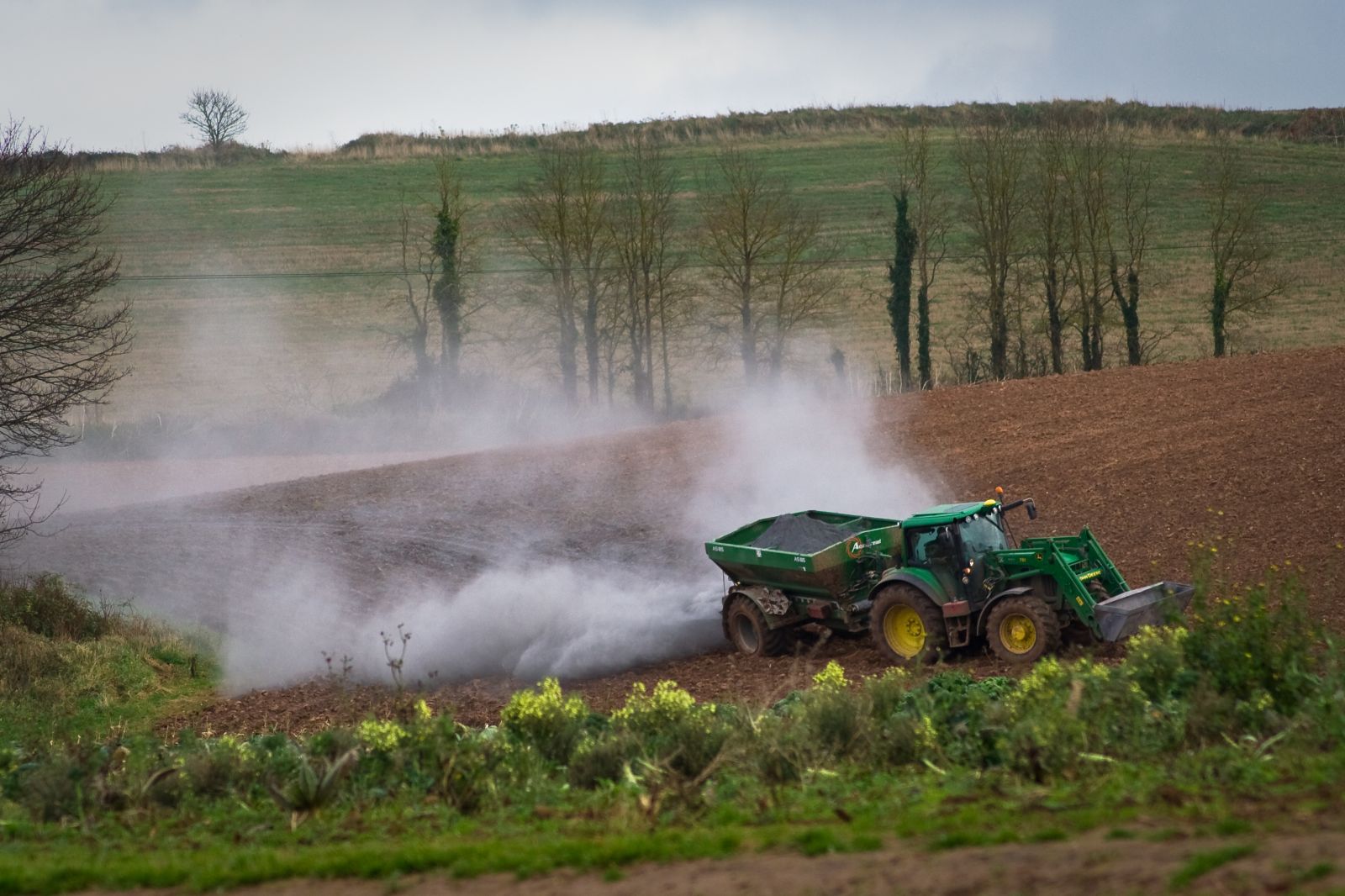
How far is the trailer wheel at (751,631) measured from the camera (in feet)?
55.6

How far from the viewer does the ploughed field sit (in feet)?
56.9

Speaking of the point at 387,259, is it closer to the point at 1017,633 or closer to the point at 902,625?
the point at 902,625

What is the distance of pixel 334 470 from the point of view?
36.9 metres

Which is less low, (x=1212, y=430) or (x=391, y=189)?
(x=391, y=189)

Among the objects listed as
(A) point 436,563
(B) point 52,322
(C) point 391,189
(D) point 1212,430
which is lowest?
(A) point 436,563

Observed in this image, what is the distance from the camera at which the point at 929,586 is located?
50.6ft

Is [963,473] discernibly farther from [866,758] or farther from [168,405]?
[168,405]

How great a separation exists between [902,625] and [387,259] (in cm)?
5273

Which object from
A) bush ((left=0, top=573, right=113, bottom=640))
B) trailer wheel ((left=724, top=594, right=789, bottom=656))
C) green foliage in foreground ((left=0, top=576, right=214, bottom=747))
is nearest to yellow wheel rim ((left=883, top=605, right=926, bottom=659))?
trailer wheel ((left=724, top=594, right=789, bottom=656))

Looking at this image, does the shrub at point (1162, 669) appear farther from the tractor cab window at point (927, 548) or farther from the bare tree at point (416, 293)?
the bare tree at point (416, 293)

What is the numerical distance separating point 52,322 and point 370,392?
28689 mm

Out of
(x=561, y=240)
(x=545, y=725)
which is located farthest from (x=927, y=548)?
(x=561, y=240)

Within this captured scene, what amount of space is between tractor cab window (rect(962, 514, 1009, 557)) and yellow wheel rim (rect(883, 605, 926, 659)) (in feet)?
3.59

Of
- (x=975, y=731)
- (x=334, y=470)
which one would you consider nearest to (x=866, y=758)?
(x=975, y=731)
